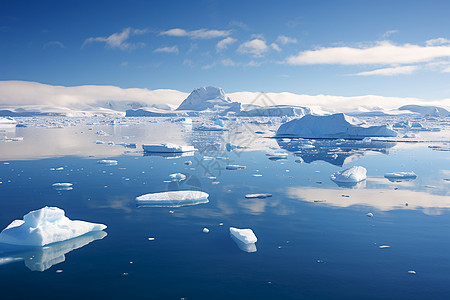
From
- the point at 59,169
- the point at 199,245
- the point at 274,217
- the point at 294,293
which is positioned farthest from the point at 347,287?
the point at 59,169

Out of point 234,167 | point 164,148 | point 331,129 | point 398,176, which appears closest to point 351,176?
point 398,176

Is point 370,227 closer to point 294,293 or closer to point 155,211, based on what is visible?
point 294,293

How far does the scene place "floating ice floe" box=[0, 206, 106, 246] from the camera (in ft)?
19.8

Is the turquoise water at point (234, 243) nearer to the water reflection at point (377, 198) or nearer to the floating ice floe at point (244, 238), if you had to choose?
the water reflection at point (377, 198)

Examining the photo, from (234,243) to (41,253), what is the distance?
3129mm

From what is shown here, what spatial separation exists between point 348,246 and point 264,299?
2349 millimetres

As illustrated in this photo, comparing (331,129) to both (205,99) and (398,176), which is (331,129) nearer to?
(398,176)

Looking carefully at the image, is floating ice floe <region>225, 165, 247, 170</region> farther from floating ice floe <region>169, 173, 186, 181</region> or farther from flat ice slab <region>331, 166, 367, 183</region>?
flat ice slab <region>331, 166, 367, 183</region>

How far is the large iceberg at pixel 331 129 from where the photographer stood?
2880 centimetres

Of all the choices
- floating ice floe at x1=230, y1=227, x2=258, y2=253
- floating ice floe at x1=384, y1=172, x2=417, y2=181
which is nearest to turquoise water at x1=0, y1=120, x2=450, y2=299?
floating ice floe at x1=230, y1=227, x2=258, y2=253

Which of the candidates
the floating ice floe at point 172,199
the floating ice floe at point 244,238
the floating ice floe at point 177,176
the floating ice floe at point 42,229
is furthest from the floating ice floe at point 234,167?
the floating ice floe at point 42,229

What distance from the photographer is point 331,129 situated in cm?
2905

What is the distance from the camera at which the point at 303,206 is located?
A: 8.68 metres

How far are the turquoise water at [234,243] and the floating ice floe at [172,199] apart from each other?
0.96 feet
